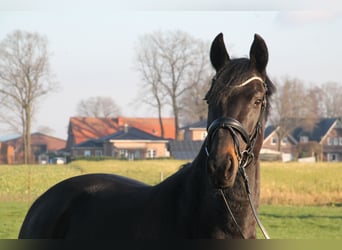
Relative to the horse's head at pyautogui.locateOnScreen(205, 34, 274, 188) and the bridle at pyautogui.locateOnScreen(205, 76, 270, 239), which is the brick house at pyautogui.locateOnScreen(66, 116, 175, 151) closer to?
the horse's head at pyautogui.locateOnScreen(205, 34, 274, 188)

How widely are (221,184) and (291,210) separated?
1972cm

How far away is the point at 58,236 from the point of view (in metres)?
5.00

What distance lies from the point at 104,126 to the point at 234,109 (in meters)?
64.7

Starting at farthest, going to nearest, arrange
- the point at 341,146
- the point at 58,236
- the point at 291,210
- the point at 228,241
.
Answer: the point at 341,146, the point at 291,210, the point at 58,236, the point at 228,241

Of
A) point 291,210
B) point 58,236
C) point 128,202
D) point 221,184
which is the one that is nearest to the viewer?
point 221,184

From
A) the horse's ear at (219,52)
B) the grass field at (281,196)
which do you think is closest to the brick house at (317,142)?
the grass field at (281,196)

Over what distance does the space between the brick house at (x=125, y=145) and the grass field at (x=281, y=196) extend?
28.9 m

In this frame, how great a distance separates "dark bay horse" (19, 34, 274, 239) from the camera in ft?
11.0

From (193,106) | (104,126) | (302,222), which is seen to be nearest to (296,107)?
(193,106)

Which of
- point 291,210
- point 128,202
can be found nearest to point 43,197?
point 128,202

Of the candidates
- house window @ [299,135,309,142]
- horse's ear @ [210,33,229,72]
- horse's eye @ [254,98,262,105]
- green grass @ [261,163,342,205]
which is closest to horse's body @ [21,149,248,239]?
horse's eye @ [254,98,262,105]

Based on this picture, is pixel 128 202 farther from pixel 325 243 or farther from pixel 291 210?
pixel 291 210

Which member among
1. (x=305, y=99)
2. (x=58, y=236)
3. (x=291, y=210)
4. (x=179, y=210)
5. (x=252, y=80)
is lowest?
(x=291, y=210)

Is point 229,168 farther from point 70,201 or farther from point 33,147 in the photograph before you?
point 33,147
